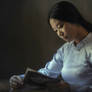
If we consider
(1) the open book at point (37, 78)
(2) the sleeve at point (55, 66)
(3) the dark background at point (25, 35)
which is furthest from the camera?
(3) the dark background at point (25, 35)

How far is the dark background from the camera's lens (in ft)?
5.46

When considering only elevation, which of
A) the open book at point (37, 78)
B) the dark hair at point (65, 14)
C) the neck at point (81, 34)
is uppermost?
the dark hair at point (65, 14)

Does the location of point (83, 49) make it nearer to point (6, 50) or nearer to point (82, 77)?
point (82, 77)

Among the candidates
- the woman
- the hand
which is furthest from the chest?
the hand

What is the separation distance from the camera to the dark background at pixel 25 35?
1.67 m

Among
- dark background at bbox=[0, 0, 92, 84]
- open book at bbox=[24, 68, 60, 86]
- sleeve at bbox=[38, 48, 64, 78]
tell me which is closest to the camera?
open book at bbox=[24, 68, 60, 86]

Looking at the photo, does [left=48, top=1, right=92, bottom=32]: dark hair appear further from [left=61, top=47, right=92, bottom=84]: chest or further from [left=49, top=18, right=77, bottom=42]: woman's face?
[left=61, top=47, right=92, bottom=84]: chest

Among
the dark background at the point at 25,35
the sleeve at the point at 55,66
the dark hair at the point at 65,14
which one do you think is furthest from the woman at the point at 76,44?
the dark background at the point at 25,35

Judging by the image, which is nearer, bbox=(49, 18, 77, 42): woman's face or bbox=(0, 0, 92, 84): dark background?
bbox=(49, 18, 77, 42): woman's face

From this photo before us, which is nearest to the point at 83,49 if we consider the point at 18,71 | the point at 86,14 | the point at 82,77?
the point at 82,77

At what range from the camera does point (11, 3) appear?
5.43 ft

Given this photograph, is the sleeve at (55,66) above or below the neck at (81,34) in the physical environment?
below

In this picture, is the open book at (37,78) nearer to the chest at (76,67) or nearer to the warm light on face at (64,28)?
the chest at (76,67)

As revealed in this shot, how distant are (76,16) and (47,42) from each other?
0.45 metres
